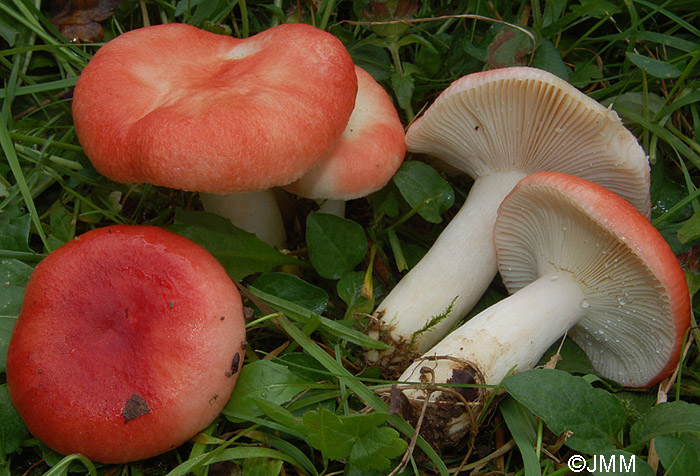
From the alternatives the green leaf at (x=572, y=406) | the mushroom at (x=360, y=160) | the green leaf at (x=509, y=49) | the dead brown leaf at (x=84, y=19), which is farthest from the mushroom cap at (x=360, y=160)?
the dead brown leaf at (x=84, y=19)

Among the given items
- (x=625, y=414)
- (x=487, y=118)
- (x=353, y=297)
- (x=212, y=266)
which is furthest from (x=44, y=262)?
(x=625, y=414)

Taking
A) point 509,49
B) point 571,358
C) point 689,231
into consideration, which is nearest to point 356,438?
point 571,358

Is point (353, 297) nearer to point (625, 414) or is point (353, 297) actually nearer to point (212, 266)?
point (212, 266)

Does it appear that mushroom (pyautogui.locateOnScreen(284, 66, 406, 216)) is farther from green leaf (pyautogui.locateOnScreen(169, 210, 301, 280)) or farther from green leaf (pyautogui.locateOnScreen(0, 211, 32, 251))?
green leaf (pyautogui.locateOnScreen(0, 211, 32, 251))

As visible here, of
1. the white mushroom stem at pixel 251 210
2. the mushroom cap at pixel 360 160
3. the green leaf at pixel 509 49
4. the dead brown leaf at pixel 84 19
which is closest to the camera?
the mushroom cap at pixel 360 160

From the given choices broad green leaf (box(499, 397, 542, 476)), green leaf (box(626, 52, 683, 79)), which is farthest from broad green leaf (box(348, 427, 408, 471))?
green leaf (box(626, 52, 683, 79))

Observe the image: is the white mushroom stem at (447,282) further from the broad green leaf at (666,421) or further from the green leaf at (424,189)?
the broad green leaf at (666,421)
